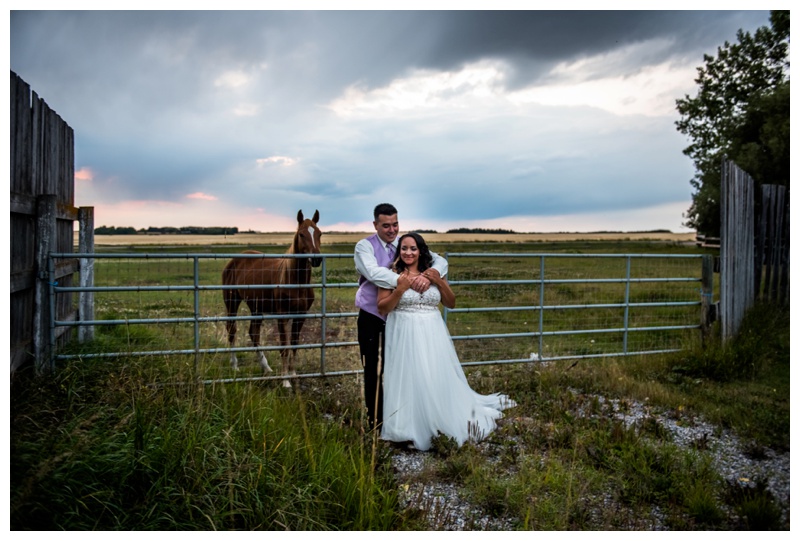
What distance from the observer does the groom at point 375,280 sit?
3985mm

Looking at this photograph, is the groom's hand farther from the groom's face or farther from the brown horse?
the brown horse

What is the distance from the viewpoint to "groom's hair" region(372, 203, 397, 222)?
4178 millimetres

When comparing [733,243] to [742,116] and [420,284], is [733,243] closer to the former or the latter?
[420,284]

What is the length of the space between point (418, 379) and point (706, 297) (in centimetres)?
500

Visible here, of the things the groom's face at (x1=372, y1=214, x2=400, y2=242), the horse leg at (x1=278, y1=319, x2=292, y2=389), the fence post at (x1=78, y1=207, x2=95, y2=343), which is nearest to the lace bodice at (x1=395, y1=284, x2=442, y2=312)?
the groom's face at (x1=372, y1=214, x2=400, y2=242)

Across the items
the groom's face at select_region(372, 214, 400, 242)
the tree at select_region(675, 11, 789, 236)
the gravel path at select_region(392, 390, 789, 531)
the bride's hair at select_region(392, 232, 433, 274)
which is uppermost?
the tree at select_region(675, 11, 789, 236)

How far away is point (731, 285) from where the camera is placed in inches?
279

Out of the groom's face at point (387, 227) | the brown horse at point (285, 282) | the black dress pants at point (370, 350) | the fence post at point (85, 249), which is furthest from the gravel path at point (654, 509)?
the fence post at point (85, 249)

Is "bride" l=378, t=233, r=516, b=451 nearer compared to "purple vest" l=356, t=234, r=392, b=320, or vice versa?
"bride" l=378, t=233, r=516, b=451

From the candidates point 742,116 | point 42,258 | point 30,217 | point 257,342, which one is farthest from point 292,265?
point 742,116

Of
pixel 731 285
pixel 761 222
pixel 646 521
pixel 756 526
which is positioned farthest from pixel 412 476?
pixel 761 222

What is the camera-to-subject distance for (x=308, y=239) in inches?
234

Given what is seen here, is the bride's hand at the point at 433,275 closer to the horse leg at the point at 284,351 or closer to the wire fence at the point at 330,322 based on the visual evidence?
the wire fence at the point at 330,322

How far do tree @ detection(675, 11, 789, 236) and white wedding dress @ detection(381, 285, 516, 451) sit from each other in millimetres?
9442
